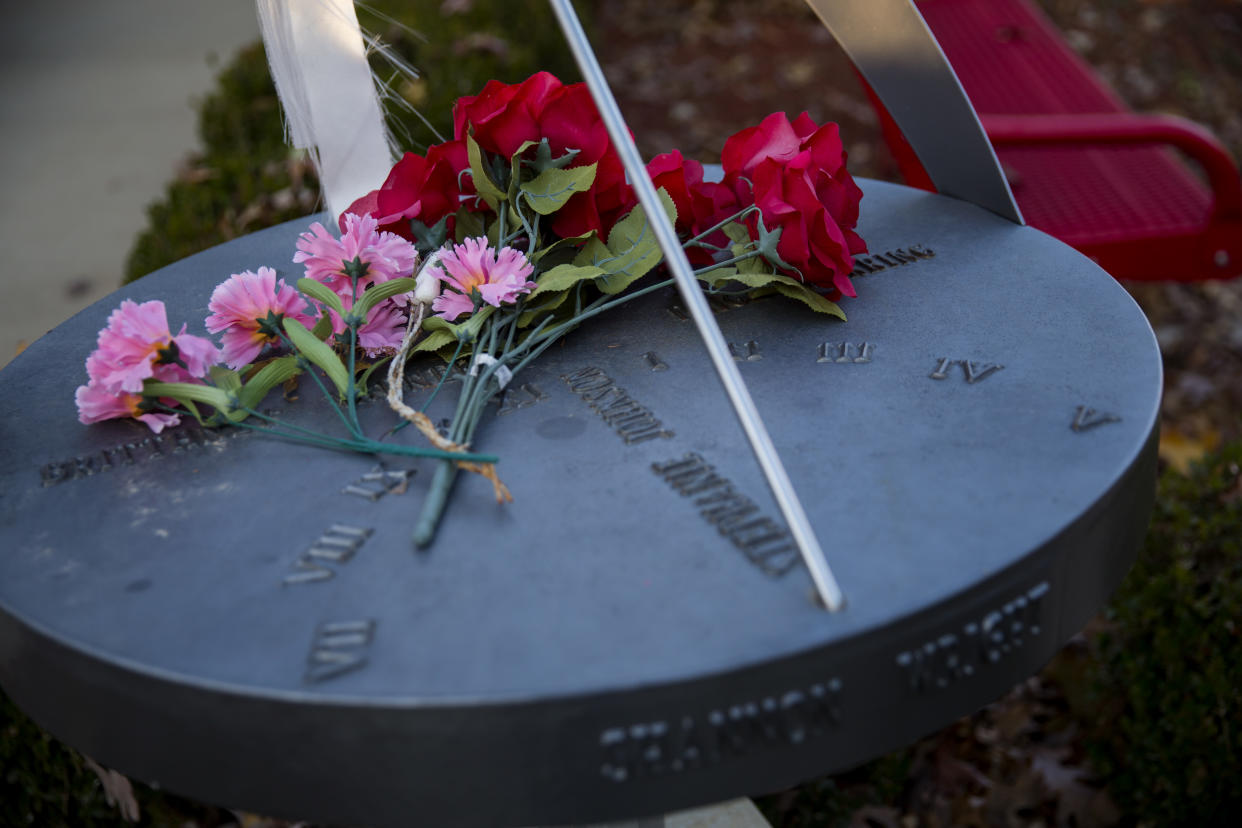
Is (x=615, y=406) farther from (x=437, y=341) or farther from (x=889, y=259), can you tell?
(x=889, y=259)

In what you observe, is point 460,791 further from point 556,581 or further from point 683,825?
point 683,825

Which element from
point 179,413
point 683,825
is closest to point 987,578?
point 179,413

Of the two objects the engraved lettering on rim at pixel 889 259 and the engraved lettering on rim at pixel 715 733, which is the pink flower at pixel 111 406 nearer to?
the engraved lettering on rim at pixel 715 733

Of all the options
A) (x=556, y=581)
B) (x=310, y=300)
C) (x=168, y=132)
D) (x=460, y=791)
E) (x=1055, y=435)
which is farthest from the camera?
(x=168, y=132)

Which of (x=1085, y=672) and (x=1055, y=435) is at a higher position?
(x=1055, y=435)

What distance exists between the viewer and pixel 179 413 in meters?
1.48

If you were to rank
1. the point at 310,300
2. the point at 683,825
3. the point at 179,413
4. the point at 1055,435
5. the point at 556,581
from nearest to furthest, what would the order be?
the point at 556,581, the point at 1055,435, the point at 179,413, the point at 310,300, the point at 683,825

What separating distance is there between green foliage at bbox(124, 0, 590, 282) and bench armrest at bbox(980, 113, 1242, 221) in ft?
4.81

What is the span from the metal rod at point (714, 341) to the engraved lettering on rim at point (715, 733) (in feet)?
0.31

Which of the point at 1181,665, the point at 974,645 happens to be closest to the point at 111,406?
the point at 974,645

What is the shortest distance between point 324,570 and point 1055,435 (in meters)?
0.85

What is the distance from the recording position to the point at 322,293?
1.54 metres

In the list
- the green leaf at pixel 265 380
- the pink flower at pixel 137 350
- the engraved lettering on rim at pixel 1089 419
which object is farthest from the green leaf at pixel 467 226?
the engraved lettering on rim at pixel 1089 419

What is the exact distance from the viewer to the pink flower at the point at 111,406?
1.47 meters
